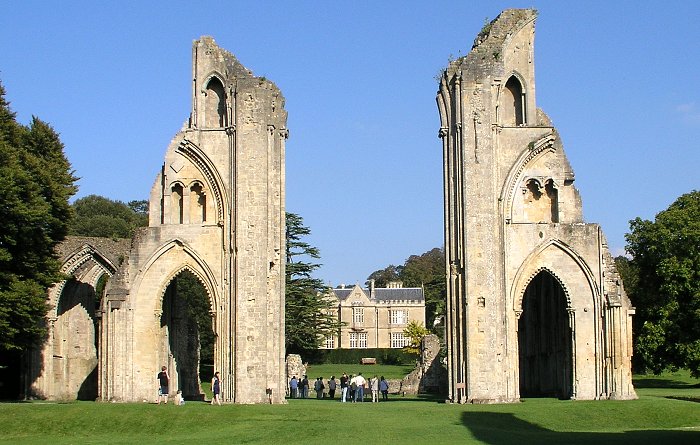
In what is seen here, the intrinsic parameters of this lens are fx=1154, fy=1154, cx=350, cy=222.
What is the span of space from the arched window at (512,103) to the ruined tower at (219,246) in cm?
744

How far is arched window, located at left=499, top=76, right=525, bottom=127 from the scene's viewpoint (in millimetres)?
38469

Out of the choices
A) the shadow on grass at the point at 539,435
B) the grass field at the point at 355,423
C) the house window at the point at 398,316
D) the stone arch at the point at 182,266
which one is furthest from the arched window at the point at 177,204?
the house window at the point at 398,316

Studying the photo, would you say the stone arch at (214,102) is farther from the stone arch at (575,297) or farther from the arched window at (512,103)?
the stone arch at (575,297)

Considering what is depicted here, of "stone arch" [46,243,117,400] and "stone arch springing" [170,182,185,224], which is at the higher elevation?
"stone arch springing" [170,182,185,224]

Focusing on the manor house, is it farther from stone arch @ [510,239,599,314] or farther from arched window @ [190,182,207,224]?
stone arch @ [510,239,599,314]

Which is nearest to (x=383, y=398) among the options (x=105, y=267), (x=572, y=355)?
(x=572, y=355)

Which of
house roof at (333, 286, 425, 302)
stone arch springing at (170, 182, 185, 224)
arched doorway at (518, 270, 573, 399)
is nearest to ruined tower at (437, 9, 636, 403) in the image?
arched doorway at (518, 270, 573, 399)

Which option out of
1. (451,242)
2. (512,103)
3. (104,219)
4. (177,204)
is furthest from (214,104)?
(104,219)

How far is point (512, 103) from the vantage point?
127 feet

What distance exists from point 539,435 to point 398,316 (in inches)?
2976

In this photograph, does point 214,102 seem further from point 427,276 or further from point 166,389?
point 427,276

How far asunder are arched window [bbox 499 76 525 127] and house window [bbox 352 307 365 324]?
6557 centimetres

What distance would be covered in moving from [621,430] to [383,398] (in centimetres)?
1366

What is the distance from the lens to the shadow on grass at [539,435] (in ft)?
81.0
